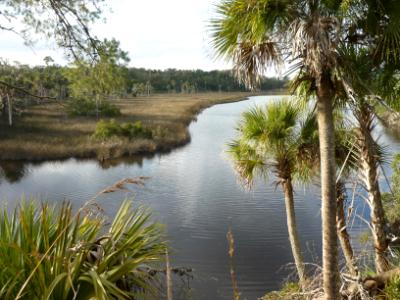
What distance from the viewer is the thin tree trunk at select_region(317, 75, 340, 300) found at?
4.83 metres

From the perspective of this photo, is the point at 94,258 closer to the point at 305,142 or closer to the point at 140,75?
the point at 305,142

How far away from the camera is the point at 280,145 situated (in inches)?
325

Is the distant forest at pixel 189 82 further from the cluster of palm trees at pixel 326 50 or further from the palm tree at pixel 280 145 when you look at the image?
the cluster of palm trees at pixel 326 50

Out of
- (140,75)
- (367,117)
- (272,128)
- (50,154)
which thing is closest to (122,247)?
(367,117)

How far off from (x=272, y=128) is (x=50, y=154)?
25766 mm

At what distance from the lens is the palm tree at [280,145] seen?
8.19 meters

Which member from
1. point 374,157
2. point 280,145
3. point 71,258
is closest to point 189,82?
point 280,145

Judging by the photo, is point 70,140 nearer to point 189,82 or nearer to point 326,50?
point 326,50

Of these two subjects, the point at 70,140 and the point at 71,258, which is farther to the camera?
the point at 70,140

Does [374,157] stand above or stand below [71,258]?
above

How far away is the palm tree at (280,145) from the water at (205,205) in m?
0.66

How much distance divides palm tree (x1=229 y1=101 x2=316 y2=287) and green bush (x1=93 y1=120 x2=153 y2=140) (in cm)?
2646

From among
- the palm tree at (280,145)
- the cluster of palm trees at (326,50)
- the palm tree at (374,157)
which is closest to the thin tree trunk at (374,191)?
the palm tree at (374,157)

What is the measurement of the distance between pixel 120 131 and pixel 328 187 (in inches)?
1216
